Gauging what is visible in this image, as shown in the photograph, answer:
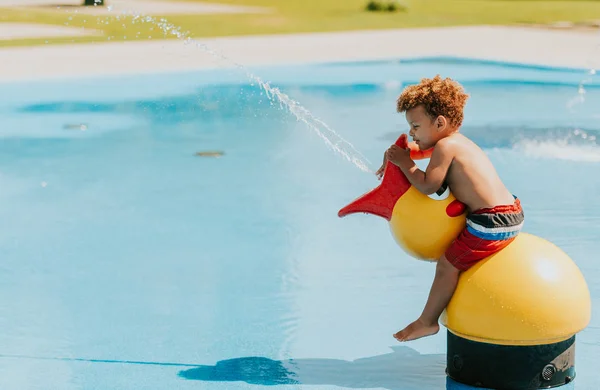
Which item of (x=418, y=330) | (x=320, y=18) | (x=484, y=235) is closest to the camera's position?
(x=484, y=235)

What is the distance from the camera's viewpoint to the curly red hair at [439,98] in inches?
147

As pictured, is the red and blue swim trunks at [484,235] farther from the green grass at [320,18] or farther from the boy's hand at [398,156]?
the green grass at [320,18]

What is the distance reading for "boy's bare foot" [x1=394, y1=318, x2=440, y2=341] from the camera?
386 centimetres

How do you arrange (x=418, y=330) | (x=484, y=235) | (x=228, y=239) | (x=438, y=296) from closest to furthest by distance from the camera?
(x=484, y=235) → (x=438, y=296) → (x=418, y=330) → (x=228, y=239)

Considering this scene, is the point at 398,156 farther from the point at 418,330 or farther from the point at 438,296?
the point at 418,330

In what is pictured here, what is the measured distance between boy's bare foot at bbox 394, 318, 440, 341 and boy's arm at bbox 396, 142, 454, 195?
515 millimetres

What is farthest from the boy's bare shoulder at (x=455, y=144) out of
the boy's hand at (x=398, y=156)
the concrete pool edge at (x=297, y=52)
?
the concrete pool edge at (x=297, y=52)

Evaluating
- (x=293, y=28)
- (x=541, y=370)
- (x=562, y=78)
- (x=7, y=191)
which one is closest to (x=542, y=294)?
(x=541, y=370)

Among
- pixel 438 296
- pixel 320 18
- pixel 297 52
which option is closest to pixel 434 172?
pixel 438 296

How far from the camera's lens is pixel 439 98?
375cm

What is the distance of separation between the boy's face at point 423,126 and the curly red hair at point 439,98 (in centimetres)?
2

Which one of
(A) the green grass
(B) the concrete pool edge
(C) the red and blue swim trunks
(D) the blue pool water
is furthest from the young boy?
(A) the green grass

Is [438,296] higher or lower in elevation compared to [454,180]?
lower

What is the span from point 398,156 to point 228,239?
2.64m
